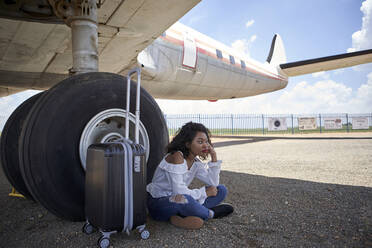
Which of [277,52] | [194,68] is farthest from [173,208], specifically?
[277,52]

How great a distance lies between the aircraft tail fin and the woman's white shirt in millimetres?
12225

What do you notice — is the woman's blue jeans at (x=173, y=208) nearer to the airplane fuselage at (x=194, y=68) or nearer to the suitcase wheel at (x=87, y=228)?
the suitcase wheel at (x=87, y=228)

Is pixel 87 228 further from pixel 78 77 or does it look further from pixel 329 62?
pixel 329 62

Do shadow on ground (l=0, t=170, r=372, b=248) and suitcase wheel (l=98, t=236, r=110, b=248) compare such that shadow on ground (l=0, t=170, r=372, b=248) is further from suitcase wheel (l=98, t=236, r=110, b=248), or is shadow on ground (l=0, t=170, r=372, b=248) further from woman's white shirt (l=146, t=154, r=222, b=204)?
woman's white shirt (l=146, t=154, r=222, b=204)

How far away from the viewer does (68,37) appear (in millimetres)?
3871

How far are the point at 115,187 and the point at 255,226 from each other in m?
1.06

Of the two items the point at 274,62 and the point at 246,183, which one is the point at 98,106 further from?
the point at 274,62

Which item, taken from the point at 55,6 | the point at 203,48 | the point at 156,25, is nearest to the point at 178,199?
the point at 55,6

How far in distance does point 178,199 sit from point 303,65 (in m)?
10.8

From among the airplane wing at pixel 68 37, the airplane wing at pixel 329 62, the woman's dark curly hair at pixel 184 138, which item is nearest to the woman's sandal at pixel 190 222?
the woman's dark curly hair at pixel 184 138

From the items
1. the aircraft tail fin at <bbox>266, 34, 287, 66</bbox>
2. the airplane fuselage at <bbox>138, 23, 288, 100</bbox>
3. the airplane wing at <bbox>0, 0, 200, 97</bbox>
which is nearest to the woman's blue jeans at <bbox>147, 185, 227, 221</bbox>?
the airplane wing at <bbox>0, 0, 200, 97</bbox>

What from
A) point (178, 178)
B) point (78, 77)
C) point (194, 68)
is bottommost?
point (178, 178)

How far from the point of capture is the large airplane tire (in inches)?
63.1

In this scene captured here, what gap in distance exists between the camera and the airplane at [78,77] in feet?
5.44
